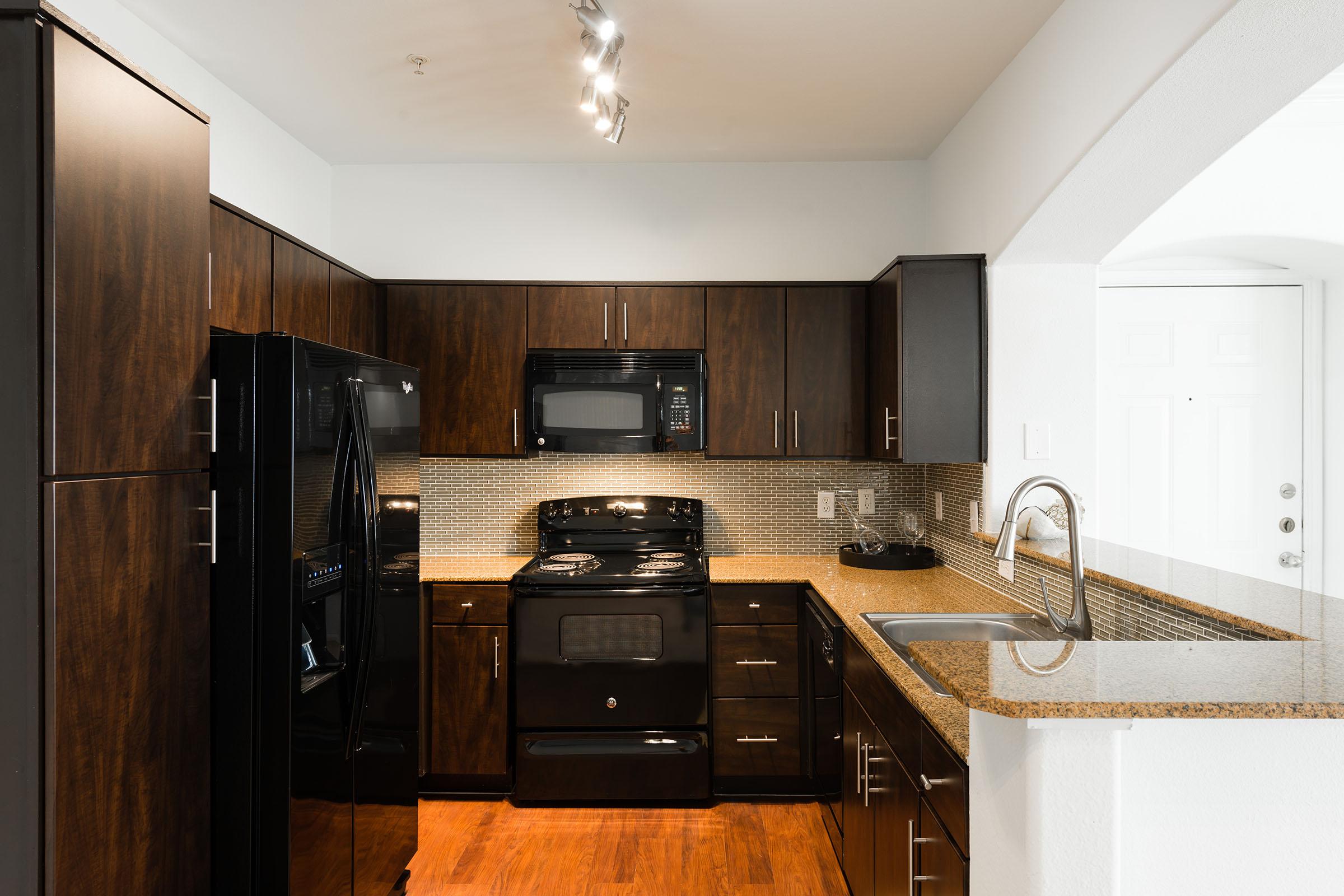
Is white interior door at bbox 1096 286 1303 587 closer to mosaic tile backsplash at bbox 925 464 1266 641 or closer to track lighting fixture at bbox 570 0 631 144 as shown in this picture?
mosaic tile backsplash at bbox 925 464 1266 641

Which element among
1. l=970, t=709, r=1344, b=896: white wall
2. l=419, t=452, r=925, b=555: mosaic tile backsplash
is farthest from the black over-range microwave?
l=970, t=709, r=1344, b=896: white wall

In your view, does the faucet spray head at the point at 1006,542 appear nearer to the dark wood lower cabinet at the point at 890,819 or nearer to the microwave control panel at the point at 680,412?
the dark wood lower cabinet at the point at 890,819

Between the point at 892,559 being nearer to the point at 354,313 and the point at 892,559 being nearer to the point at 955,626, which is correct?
the point at 955,626

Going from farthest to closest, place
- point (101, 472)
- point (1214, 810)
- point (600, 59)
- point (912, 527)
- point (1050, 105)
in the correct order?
point (912, 527) < point (1050, 105) < point (600, 59) < point (101, 472) < point (1214, 810)

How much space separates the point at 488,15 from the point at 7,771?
212 cm

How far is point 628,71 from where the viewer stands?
2547 millimetres

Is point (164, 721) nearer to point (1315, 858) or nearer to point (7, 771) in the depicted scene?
point (7, 771)

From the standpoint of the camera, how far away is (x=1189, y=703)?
2.72 ft

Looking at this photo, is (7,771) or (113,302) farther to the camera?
(113,302)

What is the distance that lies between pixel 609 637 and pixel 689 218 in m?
1.93

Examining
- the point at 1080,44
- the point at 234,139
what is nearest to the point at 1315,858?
the point at 1080,44

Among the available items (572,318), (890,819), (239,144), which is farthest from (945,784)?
(239,144)

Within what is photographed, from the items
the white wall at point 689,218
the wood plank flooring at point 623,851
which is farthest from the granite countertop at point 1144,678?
the white wall at point 689,218

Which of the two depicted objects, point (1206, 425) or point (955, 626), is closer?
point (955, 626)
